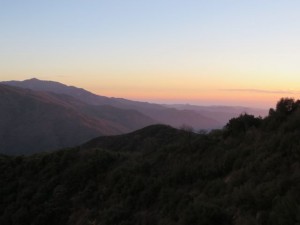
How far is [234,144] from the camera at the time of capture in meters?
16.0

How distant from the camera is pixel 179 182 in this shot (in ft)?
49.0

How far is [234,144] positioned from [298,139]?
4040 millimetres

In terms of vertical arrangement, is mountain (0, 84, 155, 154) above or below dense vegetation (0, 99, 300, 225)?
below

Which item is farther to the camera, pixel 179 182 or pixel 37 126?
pixel 37 126

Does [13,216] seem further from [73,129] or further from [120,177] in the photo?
[73,129]

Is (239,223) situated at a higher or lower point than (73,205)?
higher

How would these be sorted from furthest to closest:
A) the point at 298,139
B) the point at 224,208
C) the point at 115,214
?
1. the point at 115,214
2. the point at 298,139
3. the point at 224,208

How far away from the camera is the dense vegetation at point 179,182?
987 cm

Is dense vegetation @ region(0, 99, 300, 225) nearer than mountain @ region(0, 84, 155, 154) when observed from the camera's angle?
Yes

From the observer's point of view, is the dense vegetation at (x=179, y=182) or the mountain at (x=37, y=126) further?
the mountain at (x=37, y=126)

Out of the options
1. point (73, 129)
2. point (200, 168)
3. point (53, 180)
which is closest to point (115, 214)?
point (200, 168)

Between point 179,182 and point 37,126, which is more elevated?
point 179,182

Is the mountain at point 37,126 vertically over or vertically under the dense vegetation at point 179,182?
under

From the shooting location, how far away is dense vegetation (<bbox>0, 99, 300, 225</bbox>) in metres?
9.87
